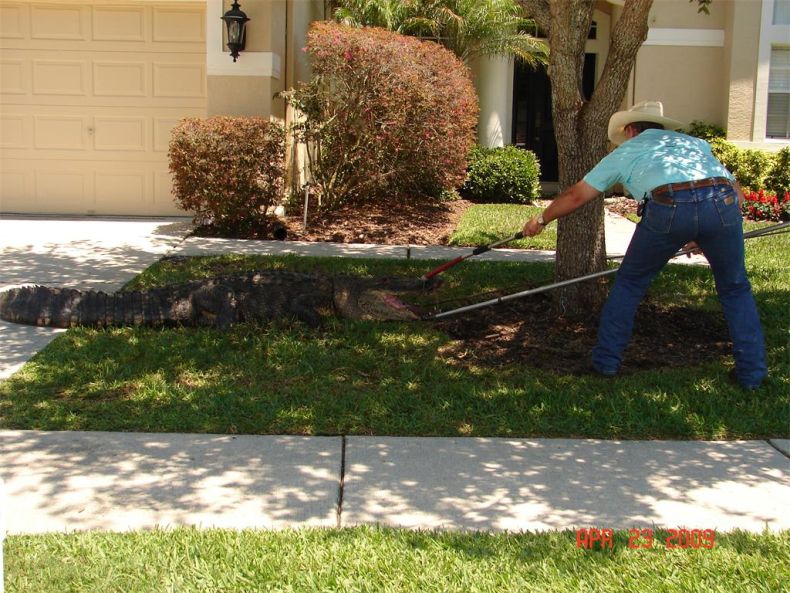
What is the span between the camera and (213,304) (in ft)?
23.6

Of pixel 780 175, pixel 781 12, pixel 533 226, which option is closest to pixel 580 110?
pixel 533 226

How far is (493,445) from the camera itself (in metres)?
4.97

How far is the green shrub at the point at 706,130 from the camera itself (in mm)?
15141

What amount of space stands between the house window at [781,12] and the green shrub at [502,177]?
185 inches

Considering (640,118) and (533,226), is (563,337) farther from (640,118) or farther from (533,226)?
(640,118)

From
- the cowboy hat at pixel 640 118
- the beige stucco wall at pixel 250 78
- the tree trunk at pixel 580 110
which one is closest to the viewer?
the cowboy hat at pixel 640 118

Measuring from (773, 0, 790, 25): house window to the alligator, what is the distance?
1073 cm

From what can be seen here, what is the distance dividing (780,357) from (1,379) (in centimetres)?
538

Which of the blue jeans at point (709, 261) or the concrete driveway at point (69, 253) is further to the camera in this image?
the concrete driveway at point (69, 253)

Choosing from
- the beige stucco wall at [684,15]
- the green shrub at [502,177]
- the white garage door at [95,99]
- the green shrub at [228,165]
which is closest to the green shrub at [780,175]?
the beige stucco wall at [684,15]

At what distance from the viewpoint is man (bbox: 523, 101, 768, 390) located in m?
5.39

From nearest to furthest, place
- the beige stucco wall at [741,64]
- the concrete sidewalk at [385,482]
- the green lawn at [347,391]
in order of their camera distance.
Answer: the concrete sidewalk at [385,482] → the green lawn at [347,391] → the beige stucco wall at [741,64]

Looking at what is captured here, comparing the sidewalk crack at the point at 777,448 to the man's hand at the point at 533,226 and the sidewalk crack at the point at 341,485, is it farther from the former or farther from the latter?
the sidewalk crack at the point at 341,485

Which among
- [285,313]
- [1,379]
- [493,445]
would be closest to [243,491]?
[493,445]
